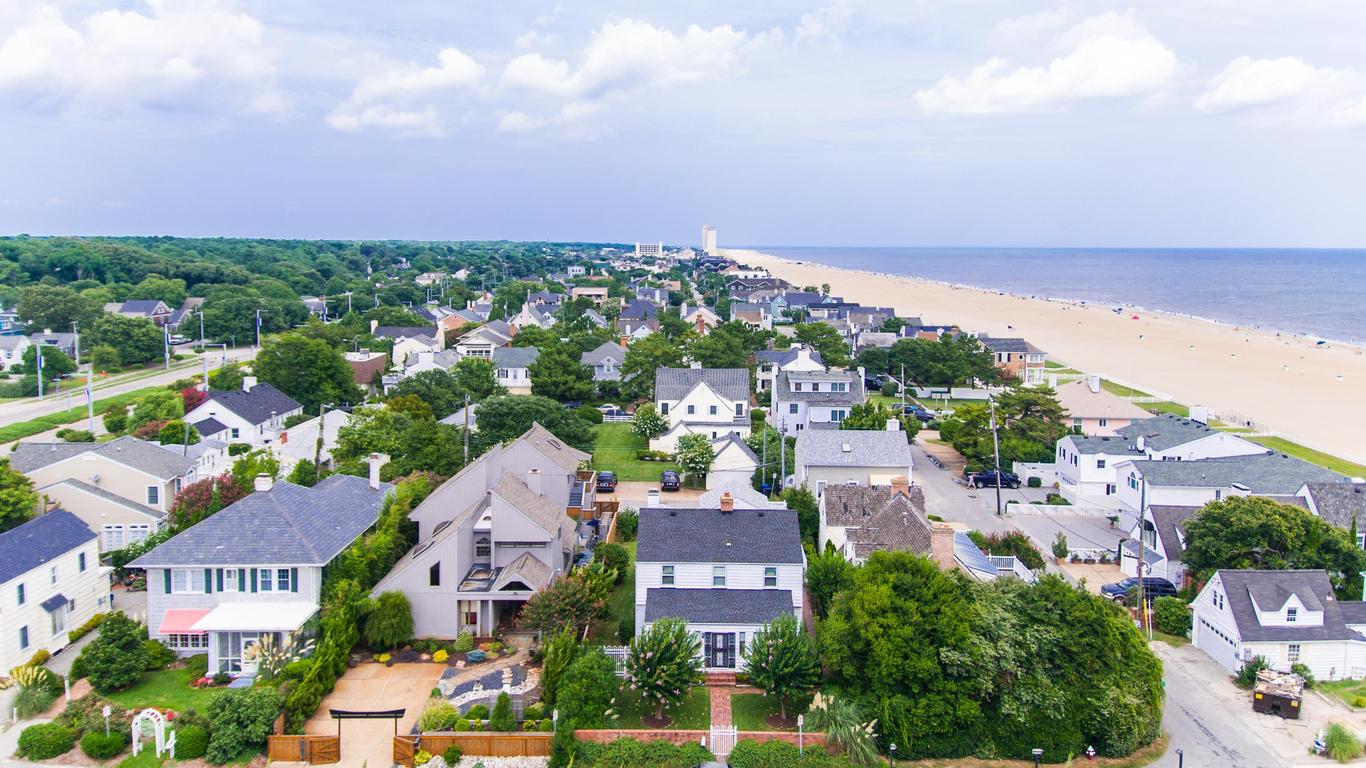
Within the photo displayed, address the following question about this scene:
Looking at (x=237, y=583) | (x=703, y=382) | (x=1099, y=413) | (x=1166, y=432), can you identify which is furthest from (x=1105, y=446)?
(x=237, y=583)

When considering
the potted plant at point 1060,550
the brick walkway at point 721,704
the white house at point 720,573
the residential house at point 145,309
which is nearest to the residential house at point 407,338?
the residential house at point 145,309

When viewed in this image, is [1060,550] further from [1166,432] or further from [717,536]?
[717,536]

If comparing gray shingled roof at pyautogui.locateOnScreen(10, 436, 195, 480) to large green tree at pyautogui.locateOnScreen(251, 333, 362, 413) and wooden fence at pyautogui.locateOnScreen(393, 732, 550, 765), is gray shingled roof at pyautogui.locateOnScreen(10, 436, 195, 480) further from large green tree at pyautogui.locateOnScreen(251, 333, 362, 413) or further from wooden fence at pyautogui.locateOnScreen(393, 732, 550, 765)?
wooden fence at pyautogui.locateOnScreen(393, 732, 550, 765)

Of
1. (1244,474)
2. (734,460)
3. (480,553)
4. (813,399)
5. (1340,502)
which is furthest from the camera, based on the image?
(813,399)

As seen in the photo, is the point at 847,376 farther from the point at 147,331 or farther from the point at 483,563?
the point at 147,331

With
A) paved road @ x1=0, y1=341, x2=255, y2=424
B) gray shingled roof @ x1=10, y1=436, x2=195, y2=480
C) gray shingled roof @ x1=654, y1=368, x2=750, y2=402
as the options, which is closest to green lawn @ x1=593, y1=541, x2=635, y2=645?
gray shingled roof @ x1=10, y1=436, x2=195, y2=480

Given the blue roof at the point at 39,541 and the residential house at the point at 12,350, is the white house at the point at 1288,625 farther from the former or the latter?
the residential house at the point at 12,350

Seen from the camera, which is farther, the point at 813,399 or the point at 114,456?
the point at 813,399
